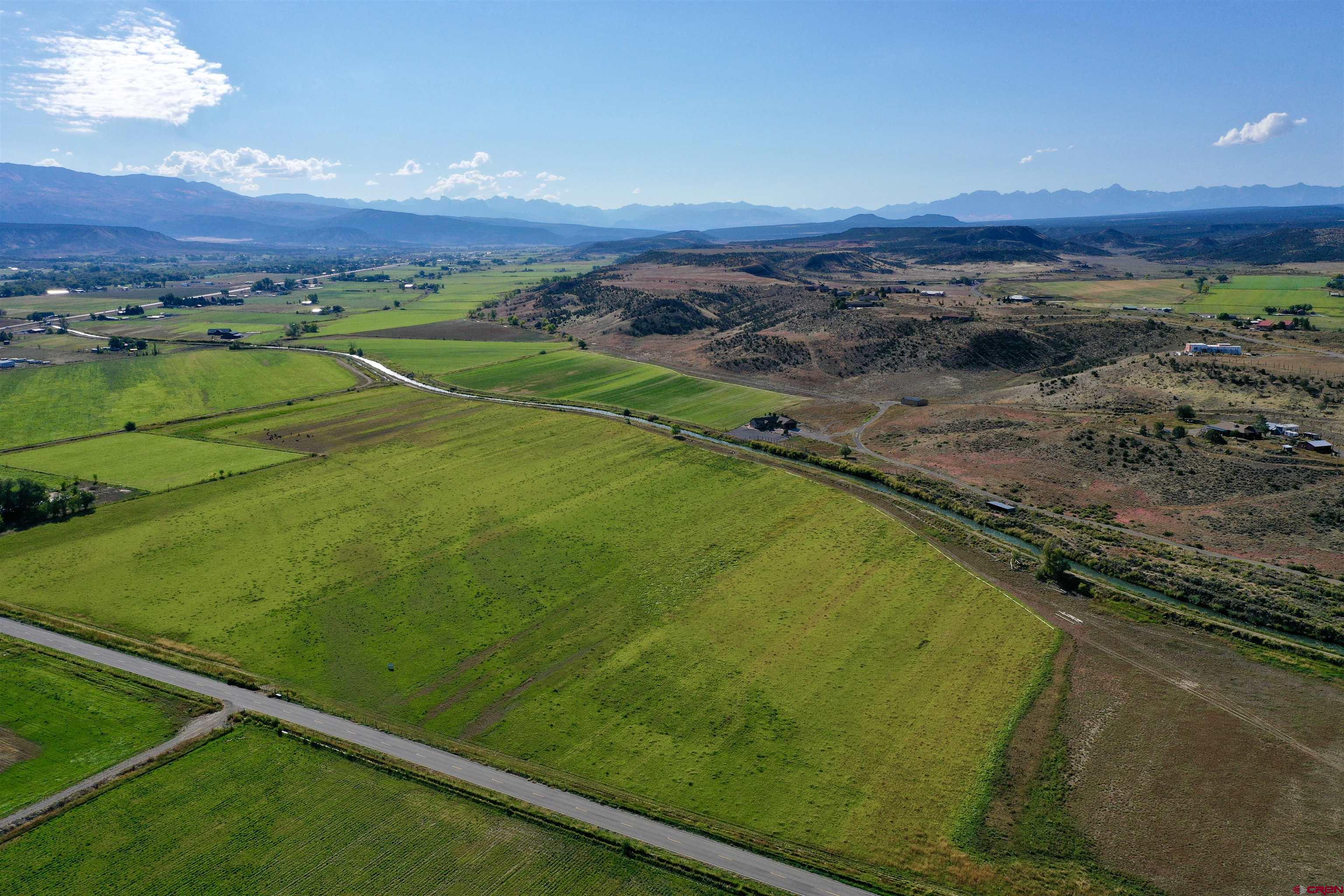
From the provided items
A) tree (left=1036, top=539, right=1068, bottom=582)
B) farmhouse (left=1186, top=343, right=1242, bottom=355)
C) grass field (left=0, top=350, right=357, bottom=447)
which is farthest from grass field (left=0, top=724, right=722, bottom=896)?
farmhouse (left=1186, top=343, right=1242, bottom=355)


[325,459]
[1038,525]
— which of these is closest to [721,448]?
[1038,525]

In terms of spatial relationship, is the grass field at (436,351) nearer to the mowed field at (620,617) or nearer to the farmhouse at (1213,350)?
the mowed field at (620,617)

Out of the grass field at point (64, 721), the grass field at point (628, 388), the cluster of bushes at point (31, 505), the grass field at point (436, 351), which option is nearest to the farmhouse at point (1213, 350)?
the grass field at point (628, 388)

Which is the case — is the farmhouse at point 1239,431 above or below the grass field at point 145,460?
above

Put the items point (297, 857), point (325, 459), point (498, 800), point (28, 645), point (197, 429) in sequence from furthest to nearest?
point (197, 429)
point (325, 459)
point (28, 645)
point (498, 800)
point (297, 857)

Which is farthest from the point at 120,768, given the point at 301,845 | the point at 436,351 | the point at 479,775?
the point at 436,351

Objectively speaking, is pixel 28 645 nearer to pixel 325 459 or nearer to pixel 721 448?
pixel 325 459
